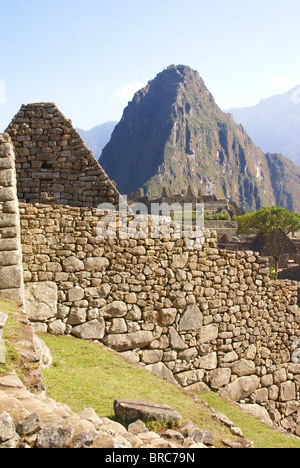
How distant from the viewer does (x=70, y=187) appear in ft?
30.0

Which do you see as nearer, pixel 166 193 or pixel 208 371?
pixel 208 371

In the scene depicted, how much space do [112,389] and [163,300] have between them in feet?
9.20

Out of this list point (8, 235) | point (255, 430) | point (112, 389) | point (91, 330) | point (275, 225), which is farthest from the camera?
point (275, 225)

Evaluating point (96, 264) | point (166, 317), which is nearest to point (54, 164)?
point (96, 264)

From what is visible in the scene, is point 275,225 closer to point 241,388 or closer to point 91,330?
point 241,388

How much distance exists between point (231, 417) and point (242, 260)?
3.38 meters

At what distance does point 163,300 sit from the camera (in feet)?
26.3

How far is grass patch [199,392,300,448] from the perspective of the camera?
243 inches

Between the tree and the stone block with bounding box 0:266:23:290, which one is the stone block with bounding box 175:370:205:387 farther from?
the tree

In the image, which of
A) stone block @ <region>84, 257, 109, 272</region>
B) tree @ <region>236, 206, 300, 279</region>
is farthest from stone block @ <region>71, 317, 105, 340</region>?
tree @ <region>236, 206, 300, 279</region>

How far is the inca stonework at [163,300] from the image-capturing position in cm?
736

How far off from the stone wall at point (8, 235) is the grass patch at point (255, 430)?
4.05 metres
